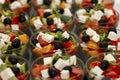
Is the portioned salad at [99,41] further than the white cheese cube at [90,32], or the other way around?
the white cheese cube at [90,32]

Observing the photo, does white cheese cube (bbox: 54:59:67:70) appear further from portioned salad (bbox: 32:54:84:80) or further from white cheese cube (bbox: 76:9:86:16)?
white cheese cube (bbox: 76:9:86:16)

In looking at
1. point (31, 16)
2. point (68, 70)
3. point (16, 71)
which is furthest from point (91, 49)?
point (31, 16)

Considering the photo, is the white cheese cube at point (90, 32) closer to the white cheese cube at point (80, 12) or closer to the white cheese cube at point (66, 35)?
the white cheese cube at point (66, 35)

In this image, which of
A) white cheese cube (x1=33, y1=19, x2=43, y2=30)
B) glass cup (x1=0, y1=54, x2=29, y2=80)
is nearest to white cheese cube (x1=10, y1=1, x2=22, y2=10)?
white cheese cube (x1=33, y1=19, x2=43, y2=30)

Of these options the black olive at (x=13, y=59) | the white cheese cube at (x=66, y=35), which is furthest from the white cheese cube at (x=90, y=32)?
the black olive at (x=13, y=59)

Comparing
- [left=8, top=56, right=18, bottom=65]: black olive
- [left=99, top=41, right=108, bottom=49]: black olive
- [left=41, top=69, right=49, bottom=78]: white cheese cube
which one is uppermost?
[left=99, top=41, right=108, bottom=49]: black olive
